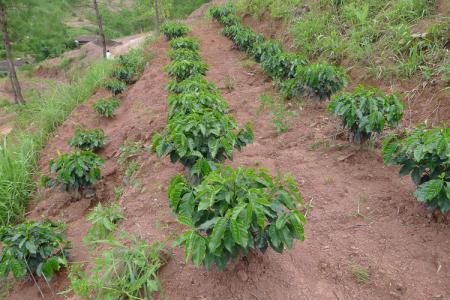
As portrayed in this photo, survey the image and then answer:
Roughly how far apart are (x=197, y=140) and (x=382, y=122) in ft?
6.07

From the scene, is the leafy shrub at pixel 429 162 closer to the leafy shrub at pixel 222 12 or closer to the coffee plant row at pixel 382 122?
Answer: the coffee plant row at pixel 382 122

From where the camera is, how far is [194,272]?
2.82m

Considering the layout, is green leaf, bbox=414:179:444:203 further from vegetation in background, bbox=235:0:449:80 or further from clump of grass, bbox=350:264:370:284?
vegetation in background, bbox=235:0:449:80

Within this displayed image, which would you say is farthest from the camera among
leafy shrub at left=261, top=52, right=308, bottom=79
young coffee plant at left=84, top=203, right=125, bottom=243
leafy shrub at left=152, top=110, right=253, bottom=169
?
leafy shrub at left=261, top=52, right=308, bottom=79

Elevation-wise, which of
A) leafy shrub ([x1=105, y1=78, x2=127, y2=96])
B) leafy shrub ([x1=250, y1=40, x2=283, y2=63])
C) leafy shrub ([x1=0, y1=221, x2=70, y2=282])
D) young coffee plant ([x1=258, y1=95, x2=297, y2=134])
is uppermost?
leafy shrub ([x1=250, y1=40, x2=283, y2=63])

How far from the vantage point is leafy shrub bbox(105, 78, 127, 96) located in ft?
28.2

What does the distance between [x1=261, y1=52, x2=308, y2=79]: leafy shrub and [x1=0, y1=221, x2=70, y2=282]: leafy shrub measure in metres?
4.36

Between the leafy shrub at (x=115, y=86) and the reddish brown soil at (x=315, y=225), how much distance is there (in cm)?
294

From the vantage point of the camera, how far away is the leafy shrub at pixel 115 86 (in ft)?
28.2

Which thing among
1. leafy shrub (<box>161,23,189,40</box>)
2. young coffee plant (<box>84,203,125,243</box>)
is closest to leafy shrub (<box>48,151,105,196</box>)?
young coffee plant (<box>84,203,125,243</box>)

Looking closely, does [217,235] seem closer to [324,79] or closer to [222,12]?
[324,79]

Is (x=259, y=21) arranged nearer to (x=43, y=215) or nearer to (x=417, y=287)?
(x=43, y=215)

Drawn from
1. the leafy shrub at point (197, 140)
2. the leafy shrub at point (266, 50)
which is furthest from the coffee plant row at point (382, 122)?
the leafy shrub at point (197, 140)

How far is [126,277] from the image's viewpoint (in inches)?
106
